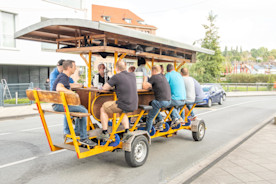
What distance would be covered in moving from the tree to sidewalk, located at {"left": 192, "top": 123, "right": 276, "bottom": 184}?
34846 mm

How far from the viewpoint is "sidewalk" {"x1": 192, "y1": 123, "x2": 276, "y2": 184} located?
4605 mm

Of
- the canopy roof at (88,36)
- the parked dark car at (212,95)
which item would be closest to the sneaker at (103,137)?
the canopy roof at (88,36)

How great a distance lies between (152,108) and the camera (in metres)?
6.51

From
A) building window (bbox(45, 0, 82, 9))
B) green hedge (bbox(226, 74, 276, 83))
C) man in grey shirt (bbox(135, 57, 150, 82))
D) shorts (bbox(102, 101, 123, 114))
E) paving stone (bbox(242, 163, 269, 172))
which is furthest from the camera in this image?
green hedge (bbox(226, 74, 276, 83))

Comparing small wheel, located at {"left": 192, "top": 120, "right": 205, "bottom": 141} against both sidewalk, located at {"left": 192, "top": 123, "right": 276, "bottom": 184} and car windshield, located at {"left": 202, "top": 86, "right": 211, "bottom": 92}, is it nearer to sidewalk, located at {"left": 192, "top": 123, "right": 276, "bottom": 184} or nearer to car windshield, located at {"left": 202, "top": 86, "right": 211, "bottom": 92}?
sidewalk, located at {"left": 192, "top": 123, "right": 276, "bottom": 184}

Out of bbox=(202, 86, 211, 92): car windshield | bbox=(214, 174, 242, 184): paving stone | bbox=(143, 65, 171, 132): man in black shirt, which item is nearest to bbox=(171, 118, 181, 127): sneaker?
bbox=(143, 65, 171, 132): man in black shirt

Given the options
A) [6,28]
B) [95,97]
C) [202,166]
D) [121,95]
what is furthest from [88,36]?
[6,28]

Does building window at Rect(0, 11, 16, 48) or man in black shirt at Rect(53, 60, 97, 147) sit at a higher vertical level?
building window at Rect(0, 11, 16, 48)

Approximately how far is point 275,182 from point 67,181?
3.46 meters

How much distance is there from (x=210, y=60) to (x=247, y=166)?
123ft

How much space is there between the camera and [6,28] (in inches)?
756

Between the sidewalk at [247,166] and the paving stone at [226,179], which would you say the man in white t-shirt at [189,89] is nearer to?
the sidewalk at [247,166]

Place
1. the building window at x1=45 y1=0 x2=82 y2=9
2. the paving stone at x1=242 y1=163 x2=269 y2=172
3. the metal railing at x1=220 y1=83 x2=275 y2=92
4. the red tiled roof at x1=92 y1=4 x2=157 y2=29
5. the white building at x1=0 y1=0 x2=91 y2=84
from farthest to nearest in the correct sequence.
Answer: the red tiled roof at x1=92 y1=4 x2=157 y2=29, the metal railing at x1=220 y1=83 x2=275 y2=92, the building window at x1=45 y1=0 x2=82 y2=9, the white building at x1=0 y1=0 x2=91 y2=84, the paving stone at x1=242 y1=163 x2=269 y2=172

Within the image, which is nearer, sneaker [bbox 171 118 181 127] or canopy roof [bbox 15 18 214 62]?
canopy roof [bbox 15 18 214 62]
